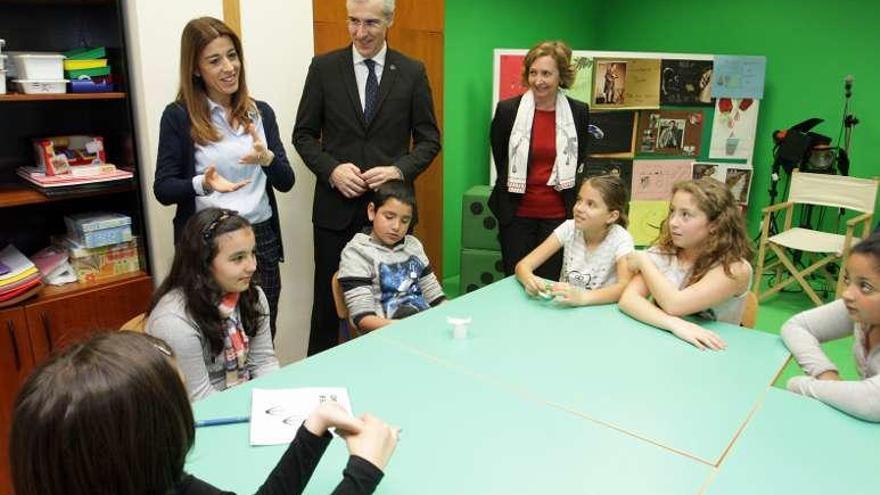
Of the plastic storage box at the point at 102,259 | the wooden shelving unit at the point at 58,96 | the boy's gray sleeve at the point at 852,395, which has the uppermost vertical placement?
the wooden shelving unit at the point at 58,96

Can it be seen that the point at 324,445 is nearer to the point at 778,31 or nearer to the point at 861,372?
the point at 861,372

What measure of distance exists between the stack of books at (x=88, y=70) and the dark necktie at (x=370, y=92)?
3.07ft

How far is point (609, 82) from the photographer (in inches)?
181

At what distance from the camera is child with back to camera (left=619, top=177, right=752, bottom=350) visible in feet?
6.37

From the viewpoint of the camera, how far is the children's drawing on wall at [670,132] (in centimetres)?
484

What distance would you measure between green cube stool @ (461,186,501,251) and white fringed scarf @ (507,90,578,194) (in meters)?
0.97

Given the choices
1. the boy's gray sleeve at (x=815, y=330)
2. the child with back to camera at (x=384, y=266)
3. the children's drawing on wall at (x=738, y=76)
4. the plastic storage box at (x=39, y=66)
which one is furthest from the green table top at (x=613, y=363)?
the children's drawing on wall at (x=738, y=76)

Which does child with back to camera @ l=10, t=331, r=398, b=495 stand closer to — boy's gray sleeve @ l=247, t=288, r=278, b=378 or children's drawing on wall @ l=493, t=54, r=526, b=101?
boy's gray sleeve @ l=247, t=288, r=278, b=378

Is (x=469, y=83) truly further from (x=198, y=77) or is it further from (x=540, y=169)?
(x=198, y=77)

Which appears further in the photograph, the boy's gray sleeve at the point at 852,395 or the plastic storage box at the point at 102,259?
the plastic storage box at the point at 102,259

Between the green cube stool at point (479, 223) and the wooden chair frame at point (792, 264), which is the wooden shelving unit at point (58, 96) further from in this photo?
the wooden chair frame at point (792, 264)

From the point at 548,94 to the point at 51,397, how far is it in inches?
97.7

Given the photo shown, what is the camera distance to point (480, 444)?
1.28 metres

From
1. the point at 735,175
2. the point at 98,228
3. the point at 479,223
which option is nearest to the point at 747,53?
the point at 735,175
